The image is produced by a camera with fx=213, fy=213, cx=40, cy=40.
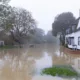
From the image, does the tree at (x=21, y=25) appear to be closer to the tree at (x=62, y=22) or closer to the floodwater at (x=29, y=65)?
the tree at (x=62, y=22)

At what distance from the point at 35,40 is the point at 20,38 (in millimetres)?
9371

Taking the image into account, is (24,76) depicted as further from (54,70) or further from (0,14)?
(0,14)

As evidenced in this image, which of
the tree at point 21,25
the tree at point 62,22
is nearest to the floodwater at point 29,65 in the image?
the tree at point 21,25

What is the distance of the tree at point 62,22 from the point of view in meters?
44.8

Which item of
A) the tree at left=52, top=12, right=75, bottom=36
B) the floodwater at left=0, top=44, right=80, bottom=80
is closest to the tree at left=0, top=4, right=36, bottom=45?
the tree at left=52, top=12, right=75, bottom=36

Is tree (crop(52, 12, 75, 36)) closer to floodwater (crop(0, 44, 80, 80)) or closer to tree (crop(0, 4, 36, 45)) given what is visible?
tree (crop(0, 4, 36, 45))

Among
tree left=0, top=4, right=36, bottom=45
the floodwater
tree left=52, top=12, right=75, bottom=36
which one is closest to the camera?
the floodwater

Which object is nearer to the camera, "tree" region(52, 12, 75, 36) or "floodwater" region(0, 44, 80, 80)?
"floodwater" region(0, 44, 80, 80)

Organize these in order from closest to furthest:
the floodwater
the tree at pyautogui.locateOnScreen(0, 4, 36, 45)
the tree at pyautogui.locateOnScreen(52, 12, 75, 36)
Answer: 1. the floodwater
2. the tree at pyautogui.locateOnScreen(0, 4, 36, 45)
3. the tree at pyautogui.locateOnScreen(52, 12, 75, 36)

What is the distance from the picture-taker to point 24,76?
37.4ft

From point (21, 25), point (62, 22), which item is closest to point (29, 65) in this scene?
point (21, 25)

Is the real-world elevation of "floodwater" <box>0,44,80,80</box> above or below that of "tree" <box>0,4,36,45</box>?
below

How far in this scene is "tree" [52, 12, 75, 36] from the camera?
44.8m

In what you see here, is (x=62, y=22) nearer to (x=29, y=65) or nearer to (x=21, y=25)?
(x=21, y=25)
